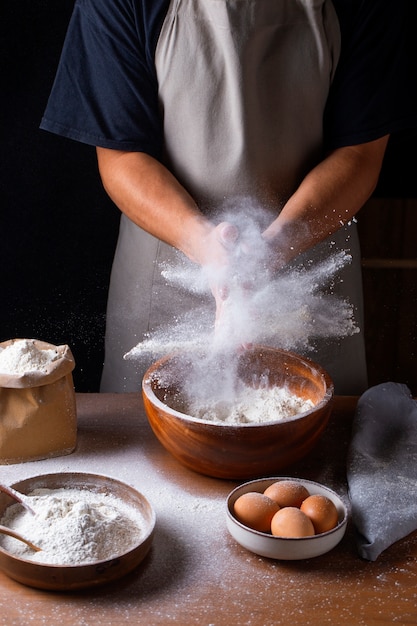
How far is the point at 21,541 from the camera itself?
106 centimetres

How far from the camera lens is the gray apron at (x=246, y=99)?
1754 mm

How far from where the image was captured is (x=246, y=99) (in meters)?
1.76

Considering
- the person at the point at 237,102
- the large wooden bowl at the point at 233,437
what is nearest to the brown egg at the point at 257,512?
the large wooden bowl at the point at 233,437

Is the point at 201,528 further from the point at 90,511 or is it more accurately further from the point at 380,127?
the point at 380,127

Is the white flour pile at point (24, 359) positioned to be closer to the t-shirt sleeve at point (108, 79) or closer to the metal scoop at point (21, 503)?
the metal scoop at point (21, 503)

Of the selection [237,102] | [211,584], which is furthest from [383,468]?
[237,102]

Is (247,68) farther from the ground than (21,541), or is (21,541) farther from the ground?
(247,68)

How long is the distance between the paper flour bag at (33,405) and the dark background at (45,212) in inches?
45.2

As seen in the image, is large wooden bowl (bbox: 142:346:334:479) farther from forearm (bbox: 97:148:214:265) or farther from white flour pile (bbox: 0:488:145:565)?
forearm (bbox: 97:148:214:265)

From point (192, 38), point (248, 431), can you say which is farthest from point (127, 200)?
point (248, 431)

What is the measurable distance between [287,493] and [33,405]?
452 mm

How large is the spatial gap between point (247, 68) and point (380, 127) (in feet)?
1.06

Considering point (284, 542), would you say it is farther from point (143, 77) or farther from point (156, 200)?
point (143, 77)

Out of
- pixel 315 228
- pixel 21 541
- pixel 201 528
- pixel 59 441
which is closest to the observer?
pixel 21 541
